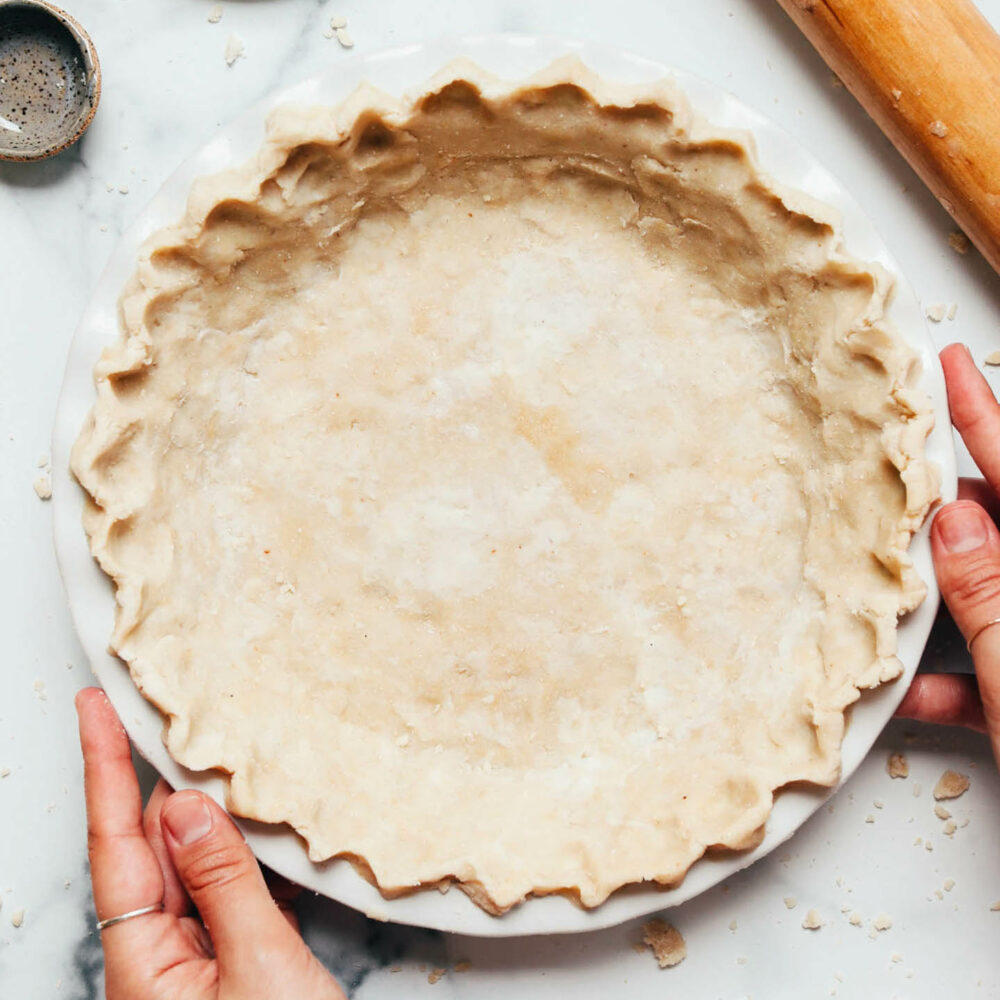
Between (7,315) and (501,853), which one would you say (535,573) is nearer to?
(501,853)

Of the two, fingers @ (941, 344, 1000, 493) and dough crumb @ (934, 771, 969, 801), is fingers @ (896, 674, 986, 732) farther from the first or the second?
fingers @ (941, 344, 1000, 493)

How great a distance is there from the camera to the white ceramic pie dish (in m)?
1.21

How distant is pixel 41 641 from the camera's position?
4.72ft

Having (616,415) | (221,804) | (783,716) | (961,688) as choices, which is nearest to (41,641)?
(221,804)

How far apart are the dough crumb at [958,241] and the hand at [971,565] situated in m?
0.20

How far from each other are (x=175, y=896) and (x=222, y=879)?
199 millimetres

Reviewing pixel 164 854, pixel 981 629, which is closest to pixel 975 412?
pixel 981 629

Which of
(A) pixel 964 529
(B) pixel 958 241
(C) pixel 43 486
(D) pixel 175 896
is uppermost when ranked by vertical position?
(B) pixel 958 241

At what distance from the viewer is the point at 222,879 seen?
1.19 m

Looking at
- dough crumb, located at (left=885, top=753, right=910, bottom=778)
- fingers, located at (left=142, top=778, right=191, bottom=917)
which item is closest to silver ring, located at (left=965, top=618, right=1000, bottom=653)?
dough crumb, located at (left=885, top=753, right=910, bottom=778)

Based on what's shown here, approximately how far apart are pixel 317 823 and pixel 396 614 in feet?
0.93

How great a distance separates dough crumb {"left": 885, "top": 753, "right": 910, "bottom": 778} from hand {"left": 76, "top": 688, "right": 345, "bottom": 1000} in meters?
0.83

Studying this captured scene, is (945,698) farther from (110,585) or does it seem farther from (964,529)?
(110,585)

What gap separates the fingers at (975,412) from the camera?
128cm
